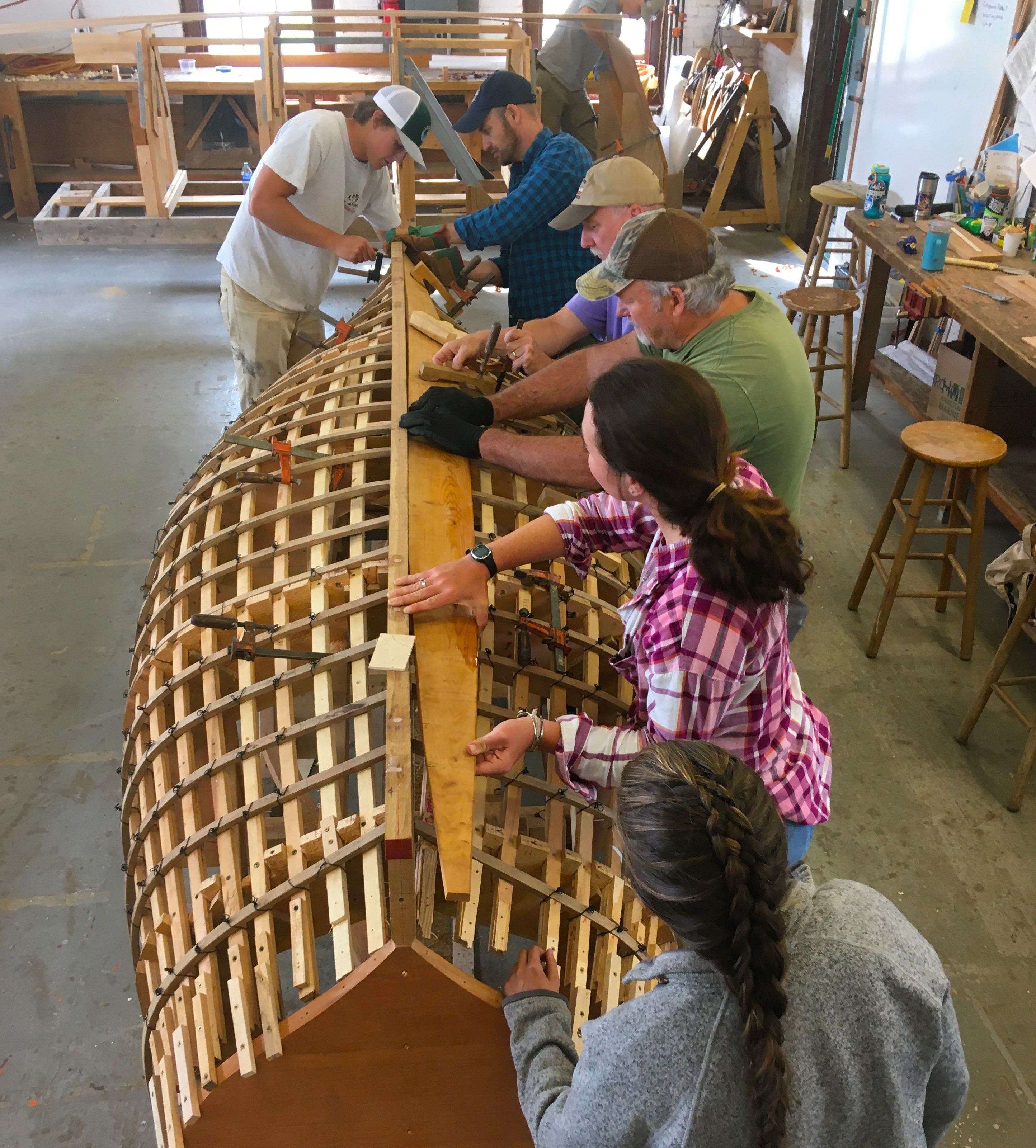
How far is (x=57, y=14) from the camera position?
39.4 ft

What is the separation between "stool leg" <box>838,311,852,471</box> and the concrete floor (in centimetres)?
12

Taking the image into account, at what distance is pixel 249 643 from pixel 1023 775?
3.21 metres

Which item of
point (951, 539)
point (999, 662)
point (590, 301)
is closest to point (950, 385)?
point (951, 539)

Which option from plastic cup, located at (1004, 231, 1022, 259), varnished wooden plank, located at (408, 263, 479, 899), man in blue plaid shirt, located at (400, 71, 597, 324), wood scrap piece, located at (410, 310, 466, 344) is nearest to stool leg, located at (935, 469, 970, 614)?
plastic cup, located at (1004, 231, 1022, 259)

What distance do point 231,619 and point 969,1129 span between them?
2754mm

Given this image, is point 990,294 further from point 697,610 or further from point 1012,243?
point 697,610

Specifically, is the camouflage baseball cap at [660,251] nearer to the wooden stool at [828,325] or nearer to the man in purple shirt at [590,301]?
the man in purple shirt at [590,301]

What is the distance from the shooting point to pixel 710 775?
1445mm

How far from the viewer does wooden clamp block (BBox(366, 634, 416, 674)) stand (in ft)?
7.88

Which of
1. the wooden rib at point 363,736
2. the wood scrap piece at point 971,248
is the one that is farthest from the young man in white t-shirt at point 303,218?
the wood scrap piece at point 971,248

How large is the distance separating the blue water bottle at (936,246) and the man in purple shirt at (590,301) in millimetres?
2316

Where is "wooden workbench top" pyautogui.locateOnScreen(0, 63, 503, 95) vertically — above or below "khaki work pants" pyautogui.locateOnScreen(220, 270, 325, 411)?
above

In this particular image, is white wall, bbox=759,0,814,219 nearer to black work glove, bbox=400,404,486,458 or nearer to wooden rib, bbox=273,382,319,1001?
black work glove, bbox=400,404,486,458

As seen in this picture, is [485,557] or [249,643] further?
[249,643]
